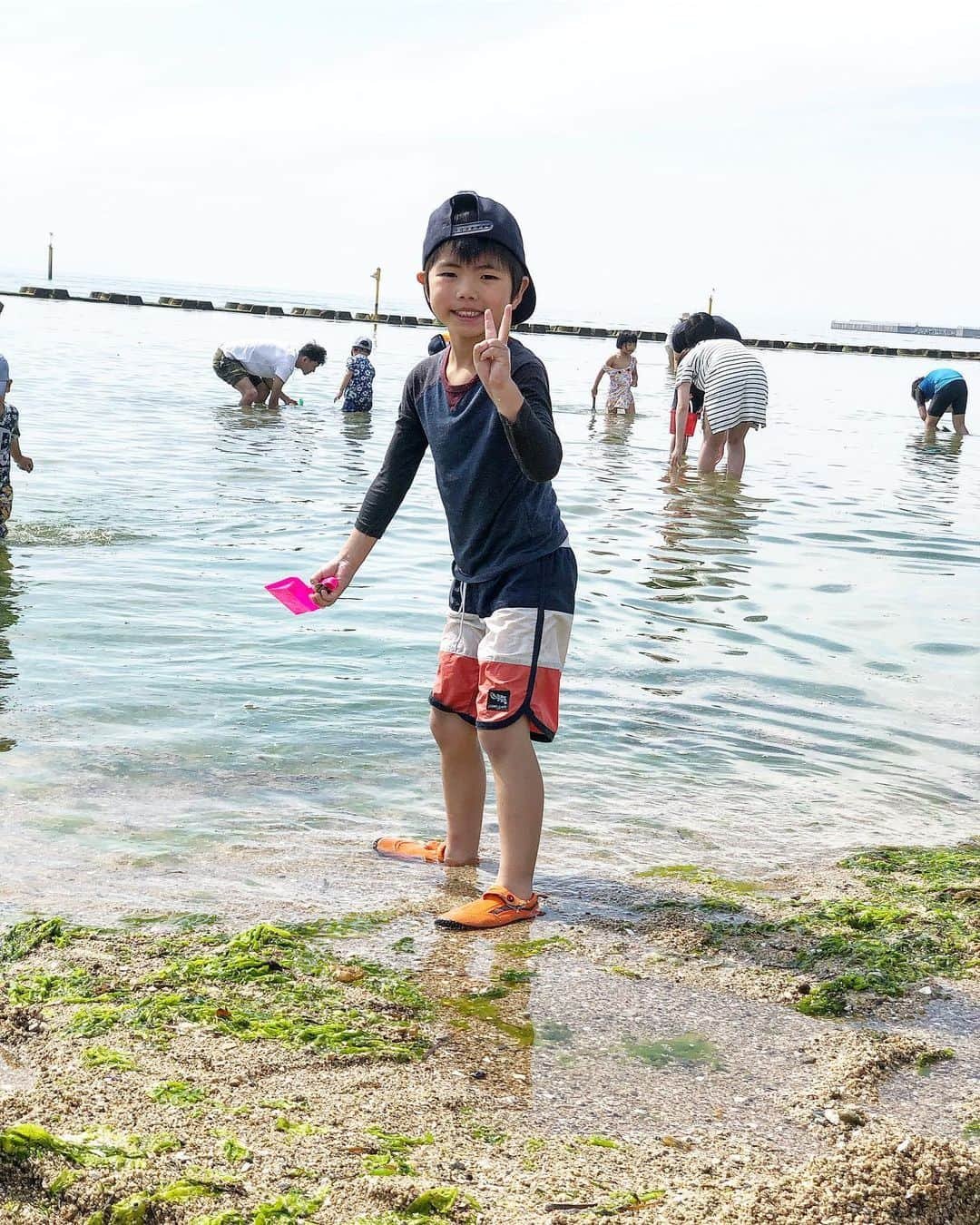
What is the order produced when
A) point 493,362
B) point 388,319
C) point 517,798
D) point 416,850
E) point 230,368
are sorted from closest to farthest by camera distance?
point 493,362 < point 517,798 < point 416,850 < point 230,368 < point 388,319

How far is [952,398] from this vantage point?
1925 cm

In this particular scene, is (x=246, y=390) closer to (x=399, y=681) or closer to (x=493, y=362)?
(x=399, y=681)

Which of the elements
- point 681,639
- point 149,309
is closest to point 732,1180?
point 681,639

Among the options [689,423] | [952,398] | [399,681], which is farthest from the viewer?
[952,398]

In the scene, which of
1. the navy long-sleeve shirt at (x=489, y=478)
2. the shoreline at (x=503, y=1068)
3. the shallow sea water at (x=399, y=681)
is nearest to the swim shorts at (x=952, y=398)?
the shallow sea water at (x=399, y=681)

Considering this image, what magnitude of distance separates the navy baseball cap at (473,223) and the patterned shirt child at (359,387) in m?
14.7

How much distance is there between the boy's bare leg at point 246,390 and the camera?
1817 centimetres

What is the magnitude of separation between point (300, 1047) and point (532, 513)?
5.06ft

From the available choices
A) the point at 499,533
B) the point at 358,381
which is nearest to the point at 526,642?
the point at 499,533

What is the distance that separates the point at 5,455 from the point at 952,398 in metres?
14.9

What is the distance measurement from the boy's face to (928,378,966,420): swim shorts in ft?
56.3

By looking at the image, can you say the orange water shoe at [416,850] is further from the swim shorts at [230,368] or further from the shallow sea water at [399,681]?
the swim shorts at [230,368]

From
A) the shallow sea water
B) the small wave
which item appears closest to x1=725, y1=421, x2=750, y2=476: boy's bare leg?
the shallow sea water

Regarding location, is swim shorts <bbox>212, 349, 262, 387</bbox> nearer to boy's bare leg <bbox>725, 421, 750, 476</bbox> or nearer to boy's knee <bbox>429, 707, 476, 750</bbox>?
boy's bare leg <bbox>725, 421, 750, 476</bbox>
